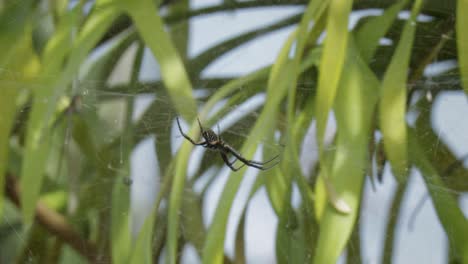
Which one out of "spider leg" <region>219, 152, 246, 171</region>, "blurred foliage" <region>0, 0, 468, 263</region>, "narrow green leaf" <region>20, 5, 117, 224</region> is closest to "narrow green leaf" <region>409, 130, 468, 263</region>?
"blurred foliage" <region>0, 0, 468, 263</region>

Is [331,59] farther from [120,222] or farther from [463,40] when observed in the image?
[120,222]

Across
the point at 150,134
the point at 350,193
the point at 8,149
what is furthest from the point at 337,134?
the point at 8,149

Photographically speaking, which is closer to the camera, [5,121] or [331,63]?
[331,63]

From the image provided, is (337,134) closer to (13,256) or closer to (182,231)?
(182,231)

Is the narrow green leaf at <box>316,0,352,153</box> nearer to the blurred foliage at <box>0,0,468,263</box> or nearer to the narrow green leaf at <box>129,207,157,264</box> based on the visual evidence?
the blurred foliage at <box>0,0,468,263</box>

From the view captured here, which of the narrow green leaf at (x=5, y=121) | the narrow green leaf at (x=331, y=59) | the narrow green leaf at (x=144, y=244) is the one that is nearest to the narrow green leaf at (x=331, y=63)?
the narrow green leaf at (x=331, y=59)

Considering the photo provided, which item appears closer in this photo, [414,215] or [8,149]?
[414,215]

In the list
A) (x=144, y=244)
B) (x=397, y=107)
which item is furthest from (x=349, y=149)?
(x=144, y=244)
